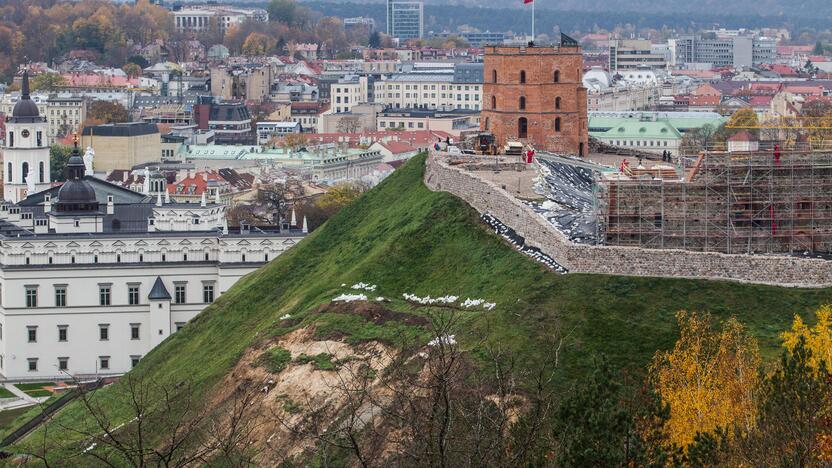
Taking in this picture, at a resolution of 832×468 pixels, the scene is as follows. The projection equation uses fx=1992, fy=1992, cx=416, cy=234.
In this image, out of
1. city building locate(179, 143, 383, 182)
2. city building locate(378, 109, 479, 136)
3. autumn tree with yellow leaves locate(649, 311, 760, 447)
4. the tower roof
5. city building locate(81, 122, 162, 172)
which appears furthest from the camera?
city building locate(378, 109, 479, 136)

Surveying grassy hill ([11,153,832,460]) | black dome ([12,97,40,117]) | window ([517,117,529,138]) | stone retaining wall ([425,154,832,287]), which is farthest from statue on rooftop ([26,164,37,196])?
stone retaining wall ([425,154,832,287])

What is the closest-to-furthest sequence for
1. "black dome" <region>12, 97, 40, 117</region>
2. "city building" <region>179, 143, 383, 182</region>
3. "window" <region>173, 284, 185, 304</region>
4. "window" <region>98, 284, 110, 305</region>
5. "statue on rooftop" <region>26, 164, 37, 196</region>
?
"window" <region>98, 284, 110, 305</region> → "window" <region>173, 284, 185, 304</region> → "statue on rooftop" <region>26, 164, 37, 196</region> → "black dome" <region>12, 97, 40, 117</region> → "city building" <region>179, 143, 383, 182</region>

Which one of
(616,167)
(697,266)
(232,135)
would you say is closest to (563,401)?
(697,266)

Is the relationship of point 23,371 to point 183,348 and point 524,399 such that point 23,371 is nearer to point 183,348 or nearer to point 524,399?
point 183,348

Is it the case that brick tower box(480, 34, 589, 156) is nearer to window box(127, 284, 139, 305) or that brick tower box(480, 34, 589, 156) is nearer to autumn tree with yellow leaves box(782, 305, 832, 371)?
window box(127, 284, 139, 305)

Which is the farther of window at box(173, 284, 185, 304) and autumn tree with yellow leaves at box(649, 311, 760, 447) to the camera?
window at box(173, 284, 185, 304)

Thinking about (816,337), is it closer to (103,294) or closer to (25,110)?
(103,294)

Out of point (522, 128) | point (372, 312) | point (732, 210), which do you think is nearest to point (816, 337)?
point (732, 210)
